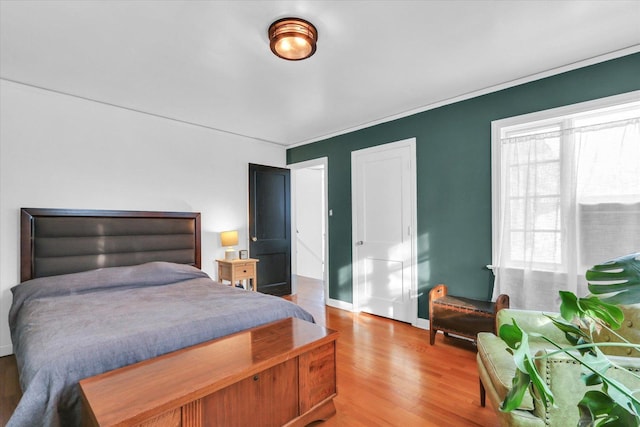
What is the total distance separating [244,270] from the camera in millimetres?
4121

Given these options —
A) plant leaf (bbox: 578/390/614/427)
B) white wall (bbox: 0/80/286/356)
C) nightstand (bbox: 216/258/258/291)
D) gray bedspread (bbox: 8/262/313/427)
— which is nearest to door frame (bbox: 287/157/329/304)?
white wall (bbox: 0/80/286/356)

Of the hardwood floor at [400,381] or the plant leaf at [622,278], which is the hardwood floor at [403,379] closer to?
the hardwood floor at [400,381]

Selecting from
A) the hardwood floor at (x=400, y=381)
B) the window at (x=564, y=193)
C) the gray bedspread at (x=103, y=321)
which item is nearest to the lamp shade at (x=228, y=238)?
the gray bedspread at (x=103, y=321)

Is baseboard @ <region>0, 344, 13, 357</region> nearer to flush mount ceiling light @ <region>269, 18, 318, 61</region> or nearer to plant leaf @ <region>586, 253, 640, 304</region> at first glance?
flush mount ceiling light @ <region>269, 18, 318, 61</region>

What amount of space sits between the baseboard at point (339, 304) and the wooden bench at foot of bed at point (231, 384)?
7.35ft

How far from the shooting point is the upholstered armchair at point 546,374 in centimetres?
106

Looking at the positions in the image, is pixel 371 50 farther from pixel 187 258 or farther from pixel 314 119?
pixel 187 258

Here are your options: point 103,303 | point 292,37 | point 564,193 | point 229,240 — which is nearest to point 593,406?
point 292,37

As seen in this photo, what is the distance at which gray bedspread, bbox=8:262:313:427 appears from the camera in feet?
4.45

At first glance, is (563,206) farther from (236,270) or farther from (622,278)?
(236,270)

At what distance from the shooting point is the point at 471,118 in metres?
3.13

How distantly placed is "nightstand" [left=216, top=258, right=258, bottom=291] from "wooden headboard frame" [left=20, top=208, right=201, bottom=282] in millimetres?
337

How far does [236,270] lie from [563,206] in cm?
352

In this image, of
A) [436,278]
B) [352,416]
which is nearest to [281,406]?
[352,416]
